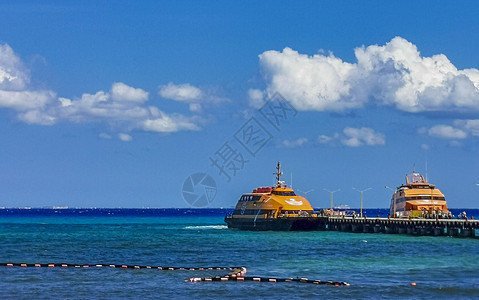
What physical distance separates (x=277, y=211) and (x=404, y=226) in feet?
59.8

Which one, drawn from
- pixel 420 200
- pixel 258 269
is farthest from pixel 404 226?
pixel 258 269

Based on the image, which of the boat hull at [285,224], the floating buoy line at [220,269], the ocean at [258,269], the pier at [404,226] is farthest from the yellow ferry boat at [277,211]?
the floating buoy line at [220,269]

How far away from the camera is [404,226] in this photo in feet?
357

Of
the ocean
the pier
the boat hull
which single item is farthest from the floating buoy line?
the boat hull

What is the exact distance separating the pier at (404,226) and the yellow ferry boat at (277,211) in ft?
12.0

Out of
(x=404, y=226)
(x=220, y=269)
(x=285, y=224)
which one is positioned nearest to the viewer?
(x=220, y=269)

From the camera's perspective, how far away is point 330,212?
437 ft

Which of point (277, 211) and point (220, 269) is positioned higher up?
point (277, 211)

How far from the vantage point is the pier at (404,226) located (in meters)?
99.4

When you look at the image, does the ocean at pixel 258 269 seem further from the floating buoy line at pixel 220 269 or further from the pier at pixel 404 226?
the pier at pixel 404 226

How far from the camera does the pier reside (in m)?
99.4

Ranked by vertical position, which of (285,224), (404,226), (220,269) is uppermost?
(285,224)

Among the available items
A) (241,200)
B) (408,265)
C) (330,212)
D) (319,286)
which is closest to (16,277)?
(319,286)

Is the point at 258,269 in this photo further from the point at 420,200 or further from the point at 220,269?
the point at 420,200
